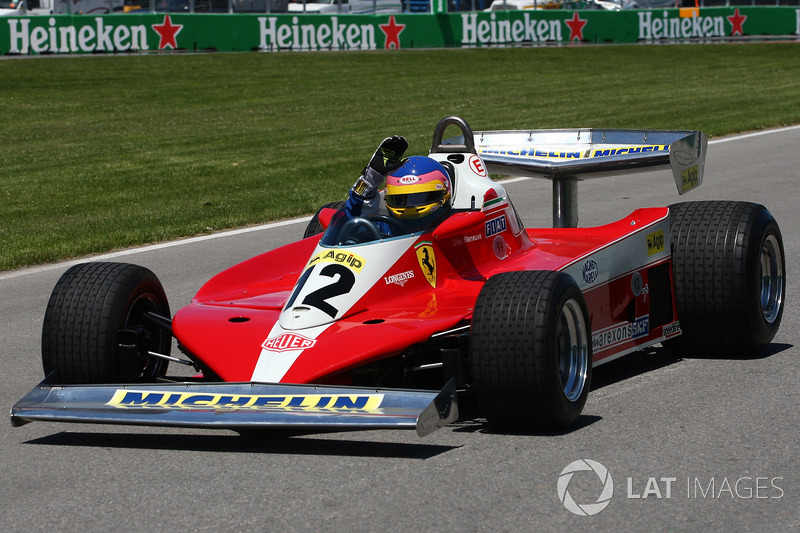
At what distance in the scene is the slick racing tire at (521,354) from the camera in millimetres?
5402

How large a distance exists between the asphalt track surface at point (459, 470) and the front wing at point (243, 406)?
200mm

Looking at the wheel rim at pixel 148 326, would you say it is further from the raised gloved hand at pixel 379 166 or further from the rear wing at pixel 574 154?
the rear wing at pixel 574 154

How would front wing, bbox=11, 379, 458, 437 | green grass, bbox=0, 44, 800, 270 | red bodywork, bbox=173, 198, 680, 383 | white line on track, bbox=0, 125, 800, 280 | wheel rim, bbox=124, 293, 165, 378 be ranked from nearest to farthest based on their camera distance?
front wing, bbox=11, 379, 458, 437 < red bodywork, bbox=173, 198, 680, 383 < wheel rim, bbox=124, 293, 165, 378 < white line on track, bbox=0, 125, 800, 280 < green grass, bbox=0, 44, 800, 270

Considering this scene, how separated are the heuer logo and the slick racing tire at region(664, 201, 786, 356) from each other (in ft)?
8.18

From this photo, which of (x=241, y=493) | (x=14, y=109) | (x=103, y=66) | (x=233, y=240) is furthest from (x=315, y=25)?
(x=241, y=493)

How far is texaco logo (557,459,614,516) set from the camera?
4691mm

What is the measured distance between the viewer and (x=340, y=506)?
477 cm

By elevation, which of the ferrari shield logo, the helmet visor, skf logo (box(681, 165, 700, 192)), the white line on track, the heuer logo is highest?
the helmet visor

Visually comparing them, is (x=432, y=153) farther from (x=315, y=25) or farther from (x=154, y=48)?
(x=315, y=25)

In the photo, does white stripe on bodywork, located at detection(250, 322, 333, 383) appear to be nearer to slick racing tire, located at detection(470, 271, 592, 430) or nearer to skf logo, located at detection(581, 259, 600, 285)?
slick racing tire, located at detection(470, 271, 592, 430)

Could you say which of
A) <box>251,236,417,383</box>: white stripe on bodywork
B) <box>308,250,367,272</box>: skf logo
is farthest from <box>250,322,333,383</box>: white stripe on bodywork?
<box>308,250,367,272</box>: skf logo

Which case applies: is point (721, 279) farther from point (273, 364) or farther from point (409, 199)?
point (273, 364)

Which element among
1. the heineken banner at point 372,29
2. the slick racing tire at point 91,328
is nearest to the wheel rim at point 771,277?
the slick racing tire at point 91,328

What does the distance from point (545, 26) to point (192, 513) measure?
38228 millimetres
